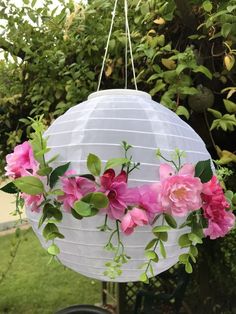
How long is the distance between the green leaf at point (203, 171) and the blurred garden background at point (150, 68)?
103mm

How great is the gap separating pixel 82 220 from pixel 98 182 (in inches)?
2.7

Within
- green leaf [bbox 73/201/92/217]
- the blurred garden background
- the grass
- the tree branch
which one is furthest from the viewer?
the grass

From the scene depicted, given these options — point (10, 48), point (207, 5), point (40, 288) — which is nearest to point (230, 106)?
point (207, 5)

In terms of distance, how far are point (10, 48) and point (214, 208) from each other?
3.75 ft

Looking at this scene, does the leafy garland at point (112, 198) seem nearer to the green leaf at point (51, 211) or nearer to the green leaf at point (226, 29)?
the green leaf at point (51, 211)

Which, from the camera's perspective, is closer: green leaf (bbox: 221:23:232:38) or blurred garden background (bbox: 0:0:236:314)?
green leaf (bbox: 221:23:232:38)

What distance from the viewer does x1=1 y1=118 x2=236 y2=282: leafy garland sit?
568mm

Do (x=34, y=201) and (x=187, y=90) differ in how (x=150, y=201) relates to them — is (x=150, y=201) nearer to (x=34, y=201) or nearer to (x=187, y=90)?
(x=34, y=201)

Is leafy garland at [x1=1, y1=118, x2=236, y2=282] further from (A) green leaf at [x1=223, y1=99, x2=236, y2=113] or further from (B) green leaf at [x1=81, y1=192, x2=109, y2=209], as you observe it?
(A) green leaf at [x1=223, y1=99, x2=236, y2=113]

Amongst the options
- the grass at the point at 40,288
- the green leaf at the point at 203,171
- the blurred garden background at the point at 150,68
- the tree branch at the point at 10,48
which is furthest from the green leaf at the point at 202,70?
the grass at the point at 40,288

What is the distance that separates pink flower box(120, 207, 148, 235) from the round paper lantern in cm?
4

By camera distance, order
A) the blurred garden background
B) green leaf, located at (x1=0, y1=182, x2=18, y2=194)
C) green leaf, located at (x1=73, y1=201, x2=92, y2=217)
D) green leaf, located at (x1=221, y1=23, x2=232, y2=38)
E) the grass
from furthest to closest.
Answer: the grass, the blurred garden background, green leaf, located at (x1=221, y1=23, x2=232, y2=38), green leaf, located at (x1=0, y1=182, x2=18, y2=194), green leaf, located at (x1=73, y1=201, x2=92, y2=217)

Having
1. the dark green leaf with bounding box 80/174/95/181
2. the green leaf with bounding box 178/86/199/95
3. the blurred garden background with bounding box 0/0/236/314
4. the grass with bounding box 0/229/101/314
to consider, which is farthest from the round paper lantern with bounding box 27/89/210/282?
the grass with bounding box 0/229/101/314

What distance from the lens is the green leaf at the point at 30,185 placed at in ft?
1.90
